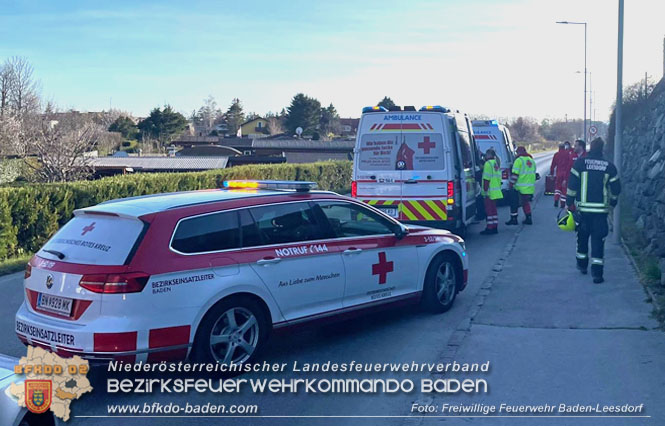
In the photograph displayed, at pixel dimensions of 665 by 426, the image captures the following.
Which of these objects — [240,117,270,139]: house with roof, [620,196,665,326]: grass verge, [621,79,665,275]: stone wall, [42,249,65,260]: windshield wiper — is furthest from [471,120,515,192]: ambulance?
[240,117,270,139]: house with roof

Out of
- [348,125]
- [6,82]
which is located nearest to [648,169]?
[6,82]

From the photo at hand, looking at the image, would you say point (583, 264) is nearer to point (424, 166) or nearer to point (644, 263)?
point (644, 263)

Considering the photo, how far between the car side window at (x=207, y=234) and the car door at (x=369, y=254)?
117 centimetres

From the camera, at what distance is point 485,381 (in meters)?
5.95

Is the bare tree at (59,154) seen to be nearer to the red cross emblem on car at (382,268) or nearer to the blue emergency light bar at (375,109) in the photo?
the blue emergency light bar at (375,109)

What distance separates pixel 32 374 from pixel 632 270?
8.70 meters

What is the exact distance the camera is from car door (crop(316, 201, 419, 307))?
704cm

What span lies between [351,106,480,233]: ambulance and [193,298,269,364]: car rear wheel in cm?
694

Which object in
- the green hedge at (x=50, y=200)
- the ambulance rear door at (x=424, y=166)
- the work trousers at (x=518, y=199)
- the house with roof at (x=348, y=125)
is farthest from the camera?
the house with roof at (x=348, y=125)

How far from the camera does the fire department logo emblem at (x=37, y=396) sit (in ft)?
13.3

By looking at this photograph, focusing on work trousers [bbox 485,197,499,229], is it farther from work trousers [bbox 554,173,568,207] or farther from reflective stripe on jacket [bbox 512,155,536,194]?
work trousers [bbox 554,173,568,207]

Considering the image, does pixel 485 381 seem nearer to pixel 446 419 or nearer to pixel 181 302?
pixel 446 419

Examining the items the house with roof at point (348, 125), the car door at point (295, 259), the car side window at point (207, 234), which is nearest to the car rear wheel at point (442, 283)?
the car door at point (295, 259)

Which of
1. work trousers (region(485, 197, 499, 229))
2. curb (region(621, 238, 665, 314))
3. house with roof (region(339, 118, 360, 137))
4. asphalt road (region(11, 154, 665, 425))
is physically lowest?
asphalt road (region(11, 154, 665, 425))
